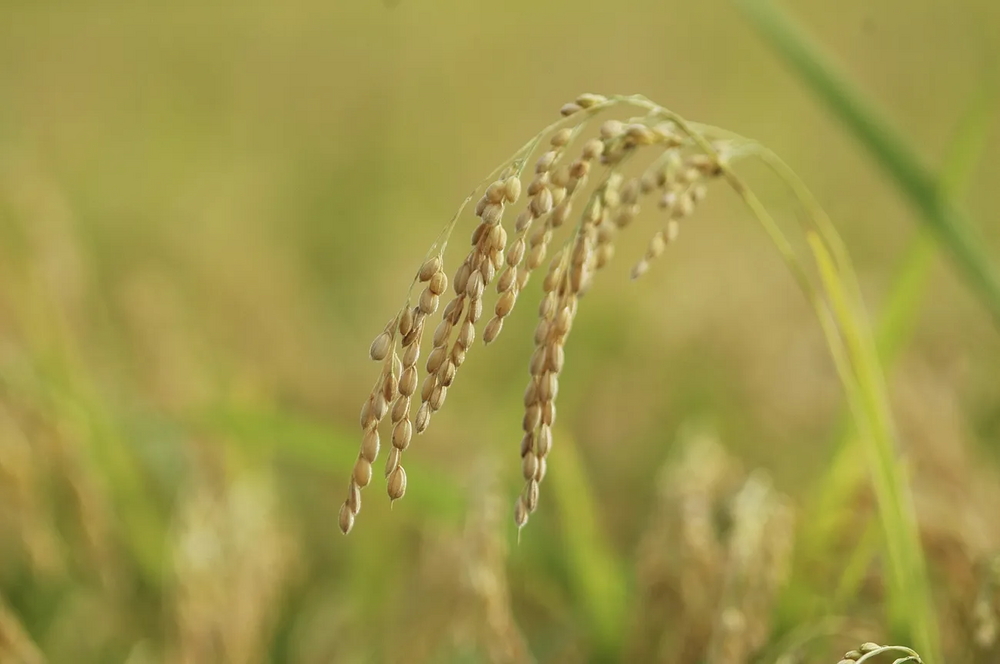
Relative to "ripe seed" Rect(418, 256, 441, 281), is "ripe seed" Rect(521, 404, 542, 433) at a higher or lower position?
lower

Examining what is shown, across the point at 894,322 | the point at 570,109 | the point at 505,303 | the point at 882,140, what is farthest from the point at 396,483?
the point at 894,322

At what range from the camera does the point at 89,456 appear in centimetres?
234

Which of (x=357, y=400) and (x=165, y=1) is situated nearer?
(x=357, y=400)

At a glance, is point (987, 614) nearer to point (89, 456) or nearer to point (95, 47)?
point (89, 456)

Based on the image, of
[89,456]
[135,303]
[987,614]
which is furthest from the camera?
[135,303]

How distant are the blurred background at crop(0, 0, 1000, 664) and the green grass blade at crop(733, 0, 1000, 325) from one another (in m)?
0.11

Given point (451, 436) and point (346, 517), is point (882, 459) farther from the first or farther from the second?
point (451, 436)

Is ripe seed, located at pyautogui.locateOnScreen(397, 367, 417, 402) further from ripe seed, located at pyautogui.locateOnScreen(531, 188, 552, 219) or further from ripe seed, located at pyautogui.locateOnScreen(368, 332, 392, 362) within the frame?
ripe seed, located at pyautogui.locateOnScreen(531, 188, 552, 219)

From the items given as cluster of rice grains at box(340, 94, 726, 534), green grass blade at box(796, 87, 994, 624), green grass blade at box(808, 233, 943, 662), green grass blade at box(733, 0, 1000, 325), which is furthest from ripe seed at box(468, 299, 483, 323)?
green grass blade at box(796, 87, 994, 624)

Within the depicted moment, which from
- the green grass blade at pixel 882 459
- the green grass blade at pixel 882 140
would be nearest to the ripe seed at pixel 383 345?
the green grass blade at pixel 882 459

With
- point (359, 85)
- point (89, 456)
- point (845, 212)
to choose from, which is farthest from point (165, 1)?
point (89, 456)

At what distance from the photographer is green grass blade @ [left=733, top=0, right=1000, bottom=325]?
138cm

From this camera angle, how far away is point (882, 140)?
4.62 ft

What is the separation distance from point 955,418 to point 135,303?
2.37 meters
